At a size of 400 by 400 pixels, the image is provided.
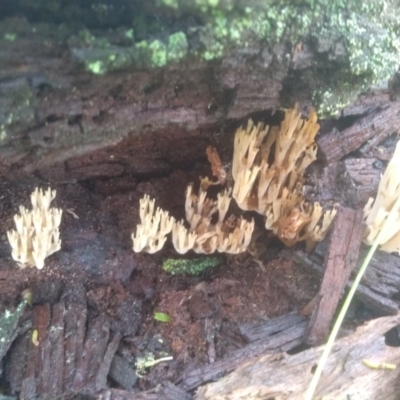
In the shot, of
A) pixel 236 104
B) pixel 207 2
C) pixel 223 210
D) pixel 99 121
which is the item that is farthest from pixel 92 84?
pixel 223 210

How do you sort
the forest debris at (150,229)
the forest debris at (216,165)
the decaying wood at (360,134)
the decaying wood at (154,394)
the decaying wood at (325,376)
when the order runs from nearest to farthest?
the decaying wood at (325,376) < the decaying wood at (154,394) < the forest debris at (150,229) < the forest debris at (216,165) < the decaying wood at (360,134)

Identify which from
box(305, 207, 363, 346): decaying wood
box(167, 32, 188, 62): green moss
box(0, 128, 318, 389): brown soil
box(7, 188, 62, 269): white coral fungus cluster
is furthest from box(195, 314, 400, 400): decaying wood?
box(167, 32, 188, 62): green moss

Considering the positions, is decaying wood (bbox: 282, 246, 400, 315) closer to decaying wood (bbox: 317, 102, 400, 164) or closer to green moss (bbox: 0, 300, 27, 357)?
decaying wood (bbox: 317, 102, 400, 164)

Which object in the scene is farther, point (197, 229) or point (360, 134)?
point (360, 134)

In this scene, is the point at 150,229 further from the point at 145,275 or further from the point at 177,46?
the point at 177,46

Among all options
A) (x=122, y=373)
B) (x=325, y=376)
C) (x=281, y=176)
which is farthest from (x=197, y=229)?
(x=325, y=376)

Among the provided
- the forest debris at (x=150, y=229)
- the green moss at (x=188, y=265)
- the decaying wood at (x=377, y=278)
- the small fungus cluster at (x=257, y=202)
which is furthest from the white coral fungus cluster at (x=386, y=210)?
the forest debris at (x=150, y=229)

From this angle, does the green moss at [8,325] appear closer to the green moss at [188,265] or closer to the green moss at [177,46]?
the green moss at [188,265]
